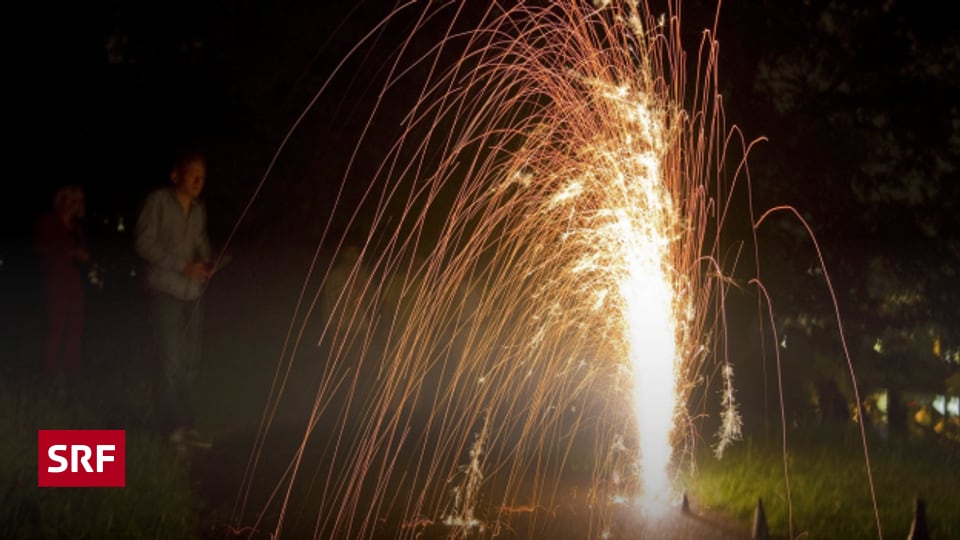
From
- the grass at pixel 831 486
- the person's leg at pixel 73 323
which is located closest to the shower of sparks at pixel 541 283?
the grass at pixel 831 486

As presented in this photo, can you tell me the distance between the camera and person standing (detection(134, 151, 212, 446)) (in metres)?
9.95

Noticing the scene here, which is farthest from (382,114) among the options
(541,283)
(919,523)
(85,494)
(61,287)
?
(919,523)

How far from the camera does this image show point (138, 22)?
1559 centimetres

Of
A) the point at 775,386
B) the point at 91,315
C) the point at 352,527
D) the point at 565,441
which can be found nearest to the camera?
the point at 352,527

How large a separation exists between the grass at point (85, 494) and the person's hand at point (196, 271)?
1.44m

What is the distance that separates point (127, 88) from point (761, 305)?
29.7 feet

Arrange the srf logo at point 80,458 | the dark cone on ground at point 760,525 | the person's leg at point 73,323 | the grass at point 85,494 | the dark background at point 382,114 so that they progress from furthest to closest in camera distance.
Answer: the dark background at point 382,114
the person's leg at point 73,323
the dark cone on ground at point 760,525
the srf logo at point 80,458
the grass at point 85,494

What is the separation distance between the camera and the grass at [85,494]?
283 inches

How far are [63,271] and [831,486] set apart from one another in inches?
312

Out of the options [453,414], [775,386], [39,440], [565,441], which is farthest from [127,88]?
[775,386]

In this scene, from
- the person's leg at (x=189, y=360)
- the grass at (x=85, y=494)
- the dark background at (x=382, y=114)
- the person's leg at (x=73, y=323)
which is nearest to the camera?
the grass at (x=85, y=494)

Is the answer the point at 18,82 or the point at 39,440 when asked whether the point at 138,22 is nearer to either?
the point at 18,82

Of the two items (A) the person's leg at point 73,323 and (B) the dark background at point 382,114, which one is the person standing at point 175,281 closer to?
(A) the person's leg at point 73,323

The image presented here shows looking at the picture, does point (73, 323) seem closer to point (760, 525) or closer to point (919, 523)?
point (760, 525)
